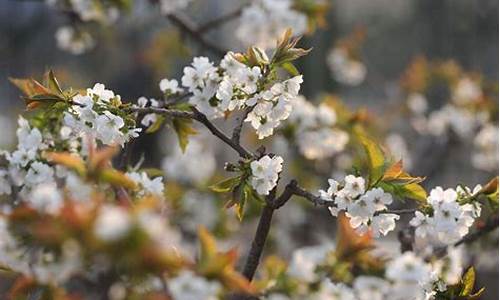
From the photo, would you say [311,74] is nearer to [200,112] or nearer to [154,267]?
[200,112]

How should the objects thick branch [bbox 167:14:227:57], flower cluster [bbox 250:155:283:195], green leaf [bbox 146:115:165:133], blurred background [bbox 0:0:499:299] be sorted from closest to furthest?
1. flower cluster [bbox 250:155:283:195]
2. green leaf [bbox 146:115:165:133]
3. thick branch [bbox 167:14:227:57]
4. blurred background [bbox 0:0:499:299]

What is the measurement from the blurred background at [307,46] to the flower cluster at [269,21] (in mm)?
1696

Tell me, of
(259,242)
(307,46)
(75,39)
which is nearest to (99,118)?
(259,242)

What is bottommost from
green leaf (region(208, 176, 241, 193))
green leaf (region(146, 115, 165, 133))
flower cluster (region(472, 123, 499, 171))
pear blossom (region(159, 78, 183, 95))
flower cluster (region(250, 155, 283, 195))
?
flower cluster (region(250, 155, 283, 195))

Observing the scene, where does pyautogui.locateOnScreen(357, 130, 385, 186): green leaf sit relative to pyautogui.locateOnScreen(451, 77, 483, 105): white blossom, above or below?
below

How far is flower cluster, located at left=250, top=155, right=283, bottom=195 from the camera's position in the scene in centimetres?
151

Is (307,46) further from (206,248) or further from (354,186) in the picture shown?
(206,248)

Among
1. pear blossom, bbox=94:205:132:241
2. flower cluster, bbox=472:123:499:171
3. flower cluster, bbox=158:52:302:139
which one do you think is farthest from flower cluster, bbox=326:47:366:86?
pear blossom, bbox=94:205:132:241

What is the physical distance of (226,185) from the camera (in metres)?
1.61

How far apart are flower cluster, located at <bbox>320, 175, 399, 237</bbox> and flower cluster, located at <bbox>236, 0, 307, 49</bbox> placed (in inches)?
54.1

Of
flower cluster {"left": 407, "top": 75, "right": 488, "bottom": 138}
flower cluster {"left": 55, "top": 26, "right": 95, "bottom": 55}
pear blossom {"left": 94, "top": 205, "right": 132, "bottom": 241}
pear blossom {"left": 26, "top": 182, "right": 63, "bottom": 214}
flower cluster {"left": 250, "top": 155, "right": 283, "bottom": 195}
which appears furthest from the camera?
flower cluster {"left": 407, "top": 75, "right": 488, "bottom": 138}

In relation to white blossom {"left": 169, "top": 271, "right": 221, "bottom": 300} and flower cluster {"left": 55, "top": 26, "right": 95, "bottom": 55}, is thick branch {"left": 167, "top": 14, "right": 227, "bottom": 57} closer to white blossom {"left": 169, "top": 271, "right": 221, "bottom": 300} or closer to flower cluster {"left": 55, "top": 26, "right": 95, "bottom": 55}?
flower cluster {"left": 55, "top": 26, "right": 95, "bottom": 55}

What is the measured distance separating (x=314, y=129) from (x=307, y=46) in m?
2.83

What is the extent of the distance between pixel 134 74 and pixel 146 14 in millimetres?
801
